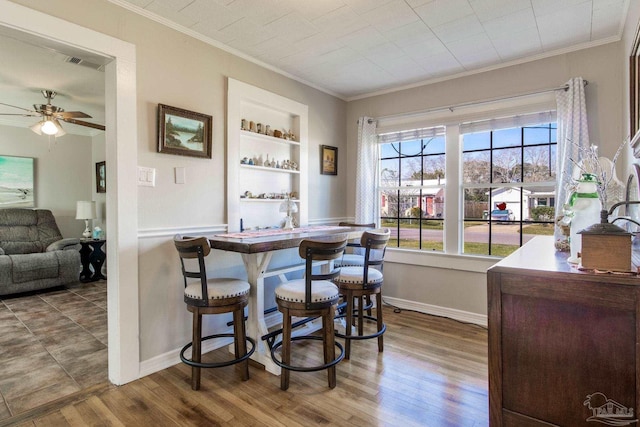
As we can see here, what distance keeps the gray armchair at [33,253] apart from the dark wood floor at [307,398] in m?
3.24

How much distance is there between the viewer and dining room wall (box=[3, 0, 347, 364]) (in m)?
2.22

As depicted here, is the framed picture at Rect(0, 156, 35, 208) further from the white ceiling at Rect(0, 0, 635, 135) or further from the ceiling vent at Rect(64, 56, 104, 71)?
the ceiling vent at Rect(64, 56, 104, 71)

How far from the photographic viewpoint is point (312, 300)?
2.02m

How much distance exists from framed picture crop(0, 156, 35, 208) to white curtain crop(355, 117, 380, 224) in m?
5.17

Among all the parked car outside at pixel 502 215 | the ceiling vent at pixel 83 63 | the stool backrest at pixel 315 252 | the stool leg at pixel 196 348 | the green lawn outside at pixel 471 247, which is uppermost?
the ceiling vent at pixel 83 63

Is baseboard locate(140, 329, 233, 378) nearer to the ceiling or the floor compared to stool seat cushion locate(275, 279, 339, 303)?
nearer to the floor

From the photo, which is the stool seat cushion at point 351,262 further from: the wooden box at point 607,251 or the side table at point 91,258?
the side table at point 91,258

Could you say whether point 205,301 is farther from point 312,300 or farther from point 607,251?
point 607,251

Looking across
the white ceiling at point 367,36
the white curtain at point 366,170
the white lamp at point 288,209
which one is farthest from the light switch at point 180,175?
the white curtain at point 366,170

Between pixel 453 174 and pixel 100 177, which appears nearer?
pixel 453 174

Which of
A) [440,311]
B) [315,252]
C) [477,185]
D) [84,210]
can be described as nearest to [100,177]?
[84,210]

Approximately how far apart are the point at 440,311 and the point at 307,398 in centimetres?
200

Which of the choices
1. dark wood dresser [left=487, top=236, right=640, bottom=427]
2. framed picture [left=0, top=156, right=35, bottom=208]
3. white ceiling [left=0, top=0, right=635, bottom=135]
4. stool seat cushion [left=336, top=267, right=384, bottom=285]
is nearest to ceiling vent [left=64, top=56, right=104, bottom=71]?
white ceiling [left=0, top=0, right=635, bottom=135]

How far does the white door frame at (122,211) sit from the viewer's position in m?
2.15
